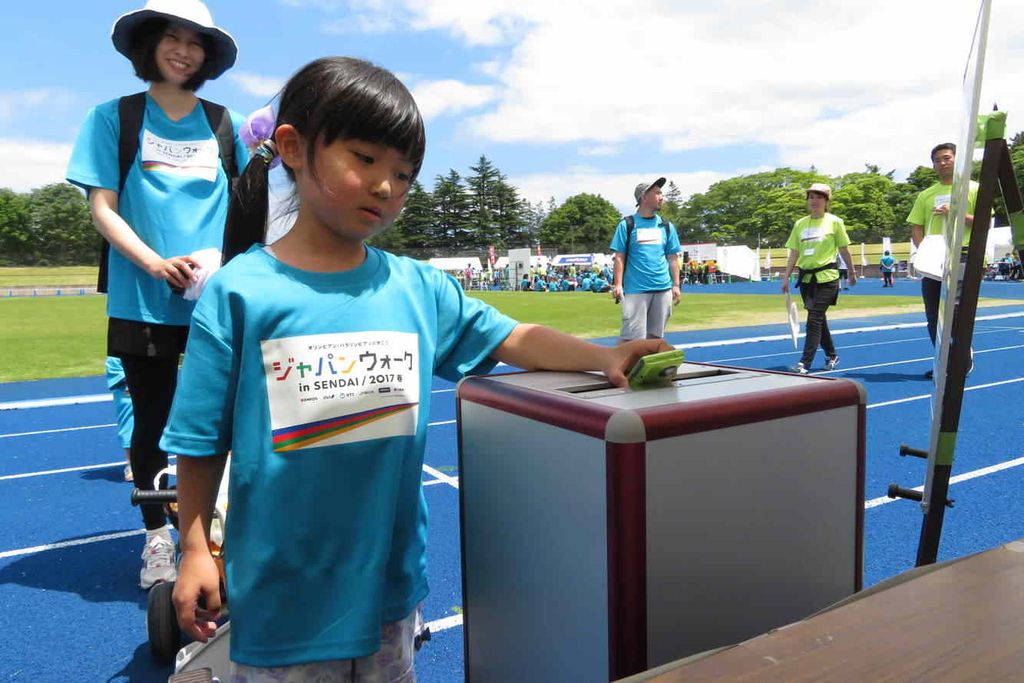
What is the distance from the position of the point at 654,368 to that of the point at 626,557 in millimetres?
375

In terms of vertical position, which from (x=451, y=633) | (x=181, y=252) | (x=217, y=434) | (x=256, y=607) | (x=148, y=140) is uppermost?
(x=148, y=140)

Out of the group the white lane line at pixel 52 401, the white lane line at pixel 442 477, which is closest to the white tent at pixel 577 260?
the white lane line at pixel 52 401

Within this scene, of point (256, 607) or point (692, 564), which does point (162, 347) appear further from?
point (692, 564)

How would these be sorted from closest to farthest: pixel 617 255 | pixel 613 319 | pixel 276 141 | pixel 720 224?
pixel 276 141, pixel 617 255, pixel 613 319, pixel 720 224

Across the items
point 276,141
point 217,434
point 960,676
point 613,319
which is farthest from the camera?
point 613,319

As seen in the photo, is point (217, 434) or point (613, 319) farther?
point (613, 319)

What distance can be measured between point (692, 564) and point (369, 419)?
0.62 metres

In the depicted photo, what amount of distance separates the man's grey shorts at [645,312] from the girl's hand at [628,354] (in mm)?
5846

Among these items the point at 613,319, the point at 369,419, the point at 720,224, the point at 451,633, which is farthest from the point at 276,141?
the point at 720,224

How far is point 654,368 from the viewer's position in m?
1.38

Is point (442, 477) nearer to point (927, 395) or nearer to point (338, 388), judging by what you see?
point (338, 388)

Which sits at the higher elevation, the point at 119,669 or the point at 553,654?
the point at 553,654

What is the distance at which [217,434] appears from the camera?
4.32ft

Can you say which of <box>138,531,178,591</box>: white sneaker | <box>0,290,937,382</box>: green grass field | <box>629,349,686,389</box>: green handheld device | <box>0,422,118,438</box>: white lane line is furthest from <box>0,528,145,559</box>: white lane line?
<box>0,290,937,382</box>: green grass field
